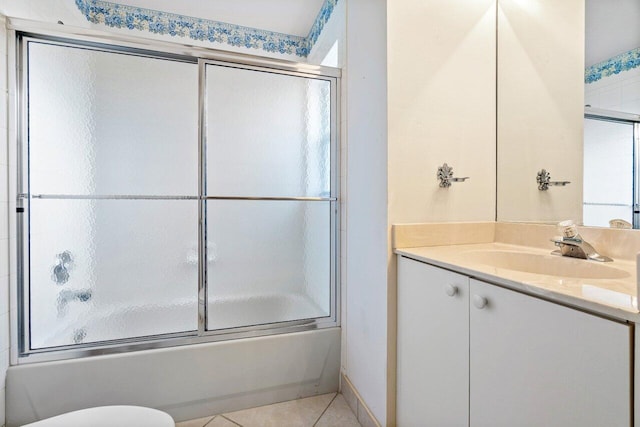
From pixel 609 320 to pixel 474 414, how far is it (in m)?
0.46

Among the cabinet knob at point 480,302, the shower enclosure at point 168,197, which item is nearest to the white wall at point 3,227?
the shower enclosure at point 168,197

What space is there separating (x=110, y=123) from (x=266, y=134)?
72 centimetres

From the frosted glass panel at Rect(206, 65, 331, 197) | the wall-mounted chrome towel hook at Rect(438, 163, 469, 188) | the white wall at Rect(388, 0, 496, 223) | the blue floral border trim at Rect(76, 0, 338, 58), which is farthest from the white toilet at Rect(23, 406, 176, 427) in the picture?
the blue floral border trim at Rect(76, 0, 338, 58)

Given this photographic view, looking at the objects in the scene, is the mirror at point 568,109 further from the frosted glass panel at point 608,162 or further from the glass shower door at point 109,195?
the glass shower door at point 109,195

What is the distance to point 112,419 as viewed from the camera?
101 centimetres

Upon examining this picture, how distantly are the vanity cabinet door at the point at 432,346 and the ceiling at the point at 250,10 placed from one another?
6.28ft

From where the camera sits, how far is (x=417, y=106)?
47.3 inches

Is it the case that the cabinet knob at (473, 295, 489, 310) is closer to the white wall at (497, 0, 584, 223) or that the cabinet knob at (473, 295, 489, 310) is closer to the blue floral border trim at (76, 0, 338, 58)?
the white wall at (497, 0, 584, 223)

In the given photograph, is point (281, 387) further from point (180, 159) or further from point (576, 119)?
point (576, 119)

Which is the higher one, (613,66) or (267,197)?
(613,66)

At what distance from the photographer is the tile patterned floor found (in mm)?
1384

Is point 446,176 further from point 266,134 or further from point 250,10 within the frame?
point 250,10

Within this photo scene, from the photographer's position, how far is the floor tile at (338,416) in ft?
4.50

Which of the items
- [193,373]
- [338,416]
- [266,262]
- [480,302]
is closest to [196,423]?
[193,373]
